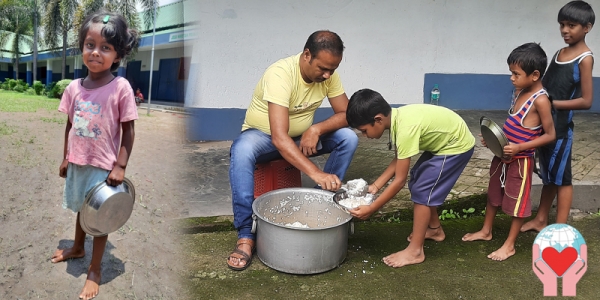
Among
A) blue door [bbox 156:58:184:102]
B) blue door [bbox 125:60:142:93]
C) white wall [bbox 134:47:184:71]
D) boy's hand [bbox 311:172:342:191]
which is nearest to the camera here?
boy's hand [bbox 311:172:342:191]

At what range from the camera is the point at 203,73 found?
5047 millimetres

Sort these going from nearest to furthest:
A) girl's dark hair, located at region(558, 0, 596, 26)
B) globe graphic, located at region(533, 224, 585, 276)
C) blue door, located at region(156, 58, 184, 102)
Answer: globe graphic, located at region(533, 224, 585, 276) < girl's dark hair, located at region(558, 0, 596, 26) < blue door, located at region(156, 58, 184, 102)

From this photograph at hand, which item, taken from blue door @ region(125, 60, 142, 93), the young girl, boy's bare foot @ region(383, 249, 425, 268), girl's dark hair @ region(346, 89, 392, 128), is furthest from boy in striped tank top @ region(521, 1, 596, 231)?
blue door @ region(125, 60, 142, 93)

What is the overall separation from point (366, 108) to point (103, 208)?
138 cm

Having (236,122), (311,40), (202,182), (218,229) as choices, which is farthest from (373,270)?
(236,122)

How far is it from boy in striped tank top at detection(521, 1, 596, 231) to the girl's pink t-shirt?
2.38 m

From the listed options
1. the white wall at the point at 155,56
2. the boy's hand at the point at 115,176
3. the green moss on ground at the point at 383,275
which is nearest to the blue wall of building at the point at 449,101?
the green moss on ground at the point at 383,275

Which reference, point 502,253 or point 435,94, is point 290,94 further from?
point 435,94

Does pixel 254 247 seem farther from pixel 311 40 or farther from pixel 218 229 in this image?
pixel 311 40

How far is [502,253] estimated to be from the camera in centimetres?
267

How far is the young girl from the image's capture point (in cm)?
237

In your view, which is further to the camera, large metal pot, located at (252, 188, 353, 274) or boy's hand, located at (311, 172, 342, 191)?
boy's hand, located at (311, 172, 342, 191)

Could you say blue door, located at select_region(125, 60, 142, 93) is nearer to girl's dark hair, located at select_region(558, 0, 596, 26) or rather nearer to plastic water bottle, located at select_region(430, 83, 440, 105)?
plastic water bottle, located at select_region(430, 83, 440, 105)

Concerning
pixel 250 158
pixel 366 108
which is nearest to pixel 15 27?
pixel 250 158
